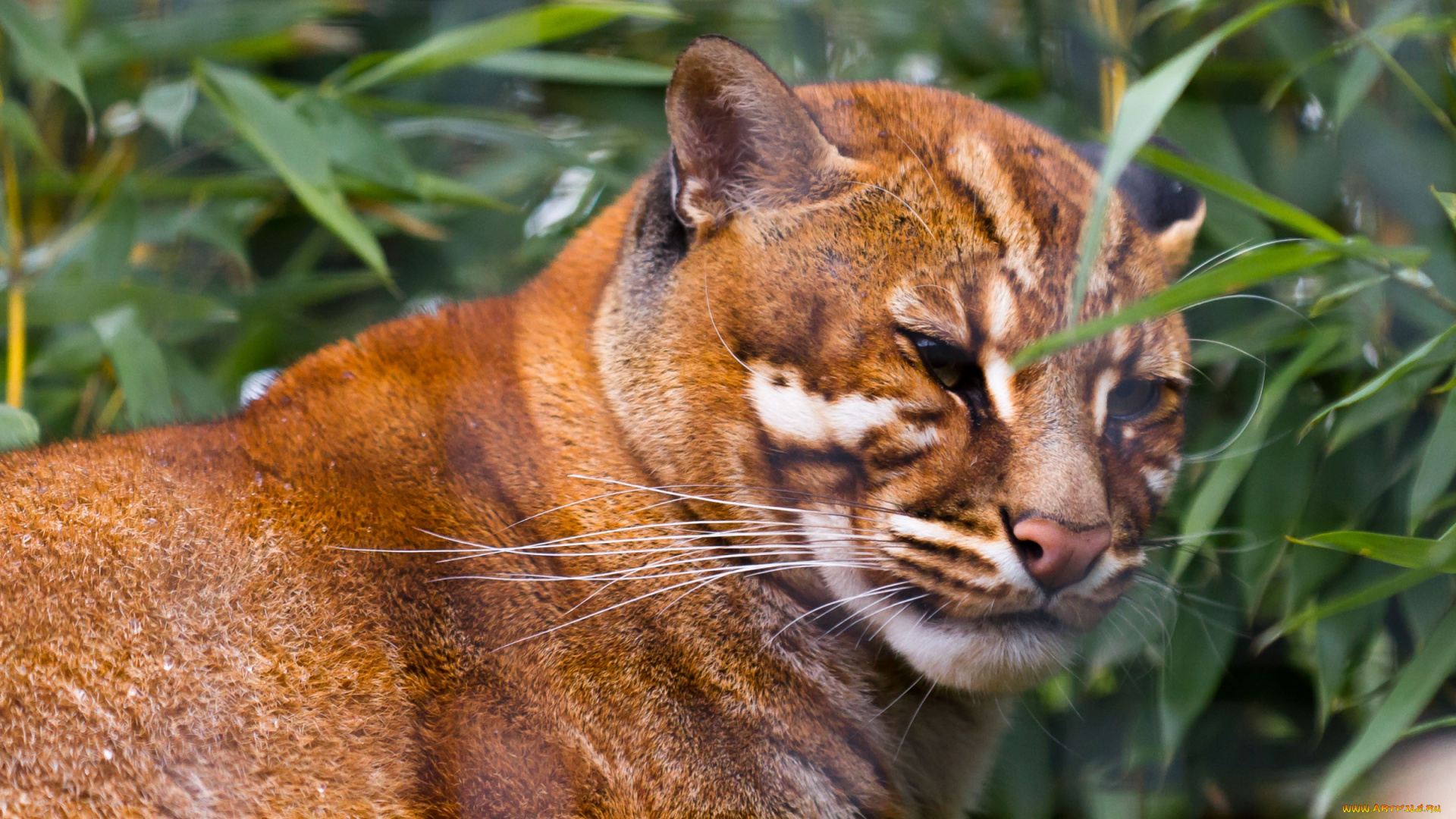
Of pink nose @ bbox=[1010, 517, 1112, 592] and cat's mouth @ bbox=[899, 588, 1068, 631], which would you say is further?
cat's mouth @ bbox=[899, 588, 1068, 631]

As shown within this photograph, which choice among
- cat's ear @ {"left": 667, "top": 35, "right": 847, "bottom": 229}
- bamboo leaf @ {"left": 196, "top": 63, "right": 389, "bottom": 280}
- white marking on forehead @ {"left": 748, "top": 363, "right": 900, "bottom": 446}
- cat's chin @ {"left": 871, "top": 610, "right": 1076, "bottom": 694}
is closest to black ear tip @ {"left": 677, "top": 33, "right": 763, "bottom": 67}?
cat's ear @ {"left": 667, "top": 35, "right": 847, "bottom": 229}

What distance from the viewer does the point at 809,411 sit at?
1.95 metres

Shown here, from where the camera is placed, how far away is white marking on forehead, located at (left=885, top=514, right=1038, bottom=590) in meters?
1.78

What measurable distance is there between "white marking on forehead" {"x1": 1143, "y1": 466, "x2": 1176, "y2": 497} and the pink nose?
34cm

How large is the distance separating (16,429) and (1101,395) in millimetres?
2141

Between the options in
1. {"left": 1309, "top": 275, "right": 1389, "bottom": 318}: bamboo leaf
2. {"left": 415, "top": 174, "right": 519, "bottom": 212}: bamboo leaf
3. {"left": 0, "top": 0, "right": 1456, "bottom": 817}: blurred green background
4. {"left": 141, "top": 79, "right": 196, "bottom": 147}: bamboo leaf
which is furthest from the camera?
{"left": 415, "top": 174, "right": 519, "bottom": 212}: bamboo leaf

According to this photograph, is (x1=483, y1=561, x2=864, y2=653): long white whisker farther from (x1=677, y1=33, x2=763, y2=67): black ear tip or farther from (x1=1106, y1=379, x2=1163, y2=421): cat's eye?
(x1=677, y1=33, x2=763, y2=67): black ear tip

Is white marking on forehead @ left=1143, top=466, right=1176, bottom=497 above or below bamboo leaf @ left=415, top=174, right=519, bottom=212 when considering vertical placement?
above

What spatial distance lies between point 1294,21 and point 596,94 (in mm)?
2210

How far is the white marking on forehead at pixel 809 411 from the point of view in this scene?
1.90 m

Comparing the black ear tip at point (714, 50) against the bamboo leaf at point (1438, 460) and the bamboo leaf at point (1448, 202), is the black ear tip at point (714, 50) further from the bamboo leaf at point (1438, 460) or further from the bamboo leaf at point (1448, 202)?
the bamboo leaf at point (1438, 460)

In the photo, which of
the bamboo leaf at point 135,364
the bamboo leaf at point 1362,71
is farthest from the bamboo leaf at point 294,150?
the bamboo leaf at point 1362,71

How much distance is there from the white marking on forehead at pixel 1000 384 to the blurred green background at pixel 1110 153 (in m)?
0.30

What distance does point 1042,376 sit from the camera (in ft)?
6.10
